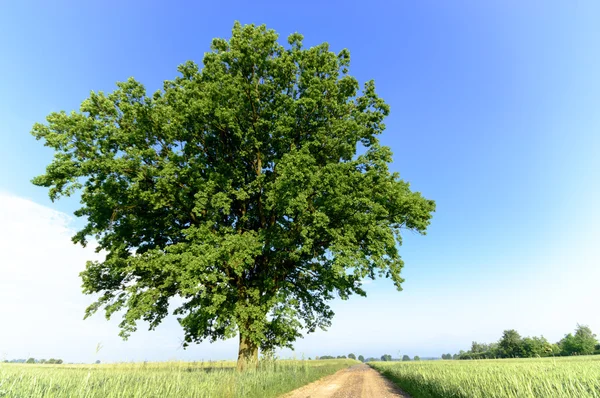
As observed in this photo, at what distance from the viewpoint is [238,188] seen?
58.3 feet

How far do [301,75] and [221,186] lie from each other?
8671mm

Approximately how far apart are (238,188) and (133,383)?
11.4m

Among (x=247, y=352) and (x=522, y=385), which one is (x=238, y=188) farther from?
(x=522, y=385)

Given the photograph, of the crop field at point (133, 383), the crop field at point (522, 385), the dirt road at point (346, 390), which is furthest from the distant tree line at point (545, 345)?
the crop field at point (133, 383)

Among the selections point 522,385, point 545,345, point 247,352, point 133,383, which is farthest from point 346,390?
point 545,345

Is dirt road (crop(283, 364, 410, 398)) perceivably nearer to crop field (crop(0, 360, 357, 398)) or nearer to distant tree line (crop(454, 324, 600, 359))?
crop field (crop(0, 360, 357, 398))

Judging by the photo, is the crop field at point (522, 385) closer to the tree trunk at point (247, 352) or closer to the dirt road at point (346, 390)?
the dirt road at point (346, 390)

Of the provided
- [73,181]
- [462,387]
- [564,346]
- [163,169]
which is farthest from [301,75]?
[564,346]

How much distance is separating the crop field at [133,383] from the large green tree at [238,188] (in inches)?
140

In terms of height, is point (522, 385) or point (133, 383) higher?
point (133, 383)

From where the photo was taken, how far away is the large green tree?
14938 millimetres

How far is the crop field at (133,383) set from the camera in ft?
18.4

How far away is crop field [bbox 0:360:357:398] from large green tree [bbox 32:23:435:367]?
3.56m

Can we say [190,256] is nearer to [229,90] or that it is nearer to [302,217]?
[302,217]
